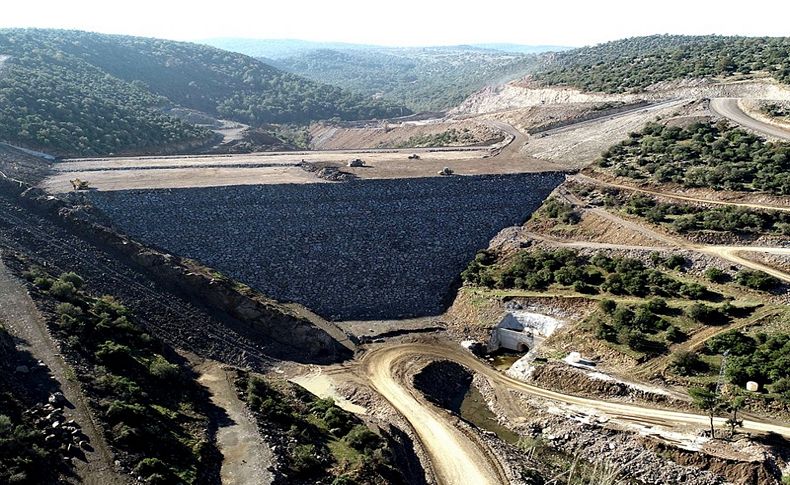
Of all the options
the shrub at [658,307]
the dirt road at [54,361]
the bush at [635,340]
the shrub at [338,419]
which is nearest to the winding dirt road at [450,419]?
the shrub at [338,419]

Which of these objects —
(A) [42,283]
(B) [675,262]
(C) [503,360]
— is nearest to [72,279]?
(A) [42,283]

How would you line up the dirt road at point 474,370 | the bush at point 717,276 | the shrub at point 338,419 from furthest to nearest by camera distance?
the bush at point 717,276 → the dirt road at point 474,370 → the shrub at point 338,419

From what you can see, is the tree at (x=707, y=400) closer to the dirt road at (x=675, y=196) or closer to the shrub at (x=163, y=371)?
the dirt road at (x=675, y=196)

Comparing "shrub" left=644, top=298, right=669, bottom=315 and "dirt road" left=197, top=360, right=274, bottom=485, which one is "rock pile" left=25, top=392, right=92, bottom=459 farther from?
"shrub" left=644, top=298, right=669, bottom=315

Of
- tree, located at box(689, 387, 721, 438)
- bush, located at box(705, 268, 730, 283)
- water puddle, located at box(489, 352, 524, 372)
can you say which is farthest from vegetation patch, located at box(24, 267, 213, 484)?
bush, located at box(705, 268, 730, 283)

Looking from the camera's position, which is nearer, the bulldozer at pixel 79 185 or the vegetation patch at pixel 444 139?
the bulldozer at pixel 79 185

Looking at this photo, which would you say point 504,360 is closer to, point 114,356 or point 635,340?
point 635,340
